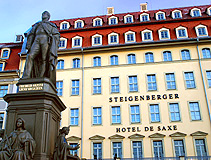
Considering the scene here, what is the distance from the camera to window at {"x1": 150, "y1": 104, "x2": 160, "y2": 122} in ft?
74.8

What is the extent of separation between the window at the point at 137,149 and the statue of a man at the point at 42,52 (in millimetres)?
15326

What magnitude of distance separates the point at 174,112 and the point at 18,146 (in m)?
18.8

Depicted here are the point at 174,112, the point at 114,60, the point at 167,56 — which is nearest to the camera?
the point at 174,112

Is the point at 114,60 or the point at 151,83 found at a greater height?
the point at 114,60

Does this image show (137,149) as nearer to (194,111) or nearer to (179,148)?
(179,148)

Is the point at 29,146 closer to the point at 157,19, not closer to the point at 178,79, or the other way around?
the point at 178,79

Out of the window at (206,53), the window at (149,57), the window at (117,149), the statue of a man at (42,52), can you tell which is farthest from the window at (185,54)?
the statue of a man at (42,52)

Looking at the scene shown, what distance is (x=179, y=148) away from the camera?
851 inches

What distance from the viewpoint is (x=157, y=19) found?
1147 inches

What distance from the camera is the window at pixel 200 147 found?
21158 mm

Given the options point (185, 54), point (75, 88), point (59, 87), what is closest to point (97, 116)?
point (75, 88)

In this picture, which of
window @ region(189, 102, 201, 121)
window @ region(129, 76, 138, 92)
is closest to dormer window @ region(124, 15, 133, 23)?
window @ region(129, 76, 138, 92)

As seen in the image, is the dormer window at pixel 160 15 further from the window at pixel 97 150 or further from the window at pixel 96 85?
the window at pixel 97 150

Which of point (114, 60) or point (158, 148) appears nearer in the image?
point (158, 148)
